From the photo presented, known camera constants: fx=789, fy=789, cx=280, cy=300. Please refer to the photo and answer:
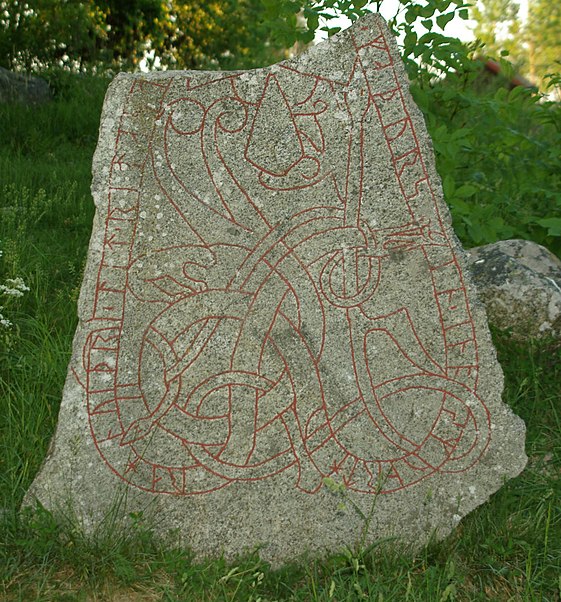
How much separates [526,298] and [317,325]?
1369mm

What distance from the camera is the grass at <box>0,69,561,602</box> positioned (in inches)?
88.7

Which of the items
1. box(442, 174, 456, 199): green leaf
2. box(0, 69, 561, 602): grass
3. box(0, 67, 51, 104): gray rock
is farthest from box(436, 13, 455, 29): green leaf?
box(0, 67, 51, 104): gray rock

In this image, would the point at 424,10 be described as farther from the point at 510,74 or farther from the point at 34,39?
the point at 34,39

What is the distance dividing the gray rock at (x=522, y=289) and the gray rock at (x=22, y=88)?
369cm

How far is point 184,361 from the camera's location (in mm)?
2451

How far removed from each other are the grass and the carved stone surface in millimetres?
99

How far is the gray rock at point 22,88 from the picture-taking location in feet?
18.6

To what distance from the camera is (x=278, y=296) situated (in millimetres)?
2484

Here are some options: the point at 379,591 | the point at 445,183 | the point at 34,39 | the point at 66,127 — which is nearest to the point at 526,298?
the point at 445,183

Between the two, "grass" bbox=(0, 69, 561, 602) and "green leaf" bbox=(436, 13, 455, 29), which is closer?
"grass" bbox=(0, 69, 561, 602)

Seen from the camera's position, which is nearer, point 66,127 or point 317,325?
point 317,325

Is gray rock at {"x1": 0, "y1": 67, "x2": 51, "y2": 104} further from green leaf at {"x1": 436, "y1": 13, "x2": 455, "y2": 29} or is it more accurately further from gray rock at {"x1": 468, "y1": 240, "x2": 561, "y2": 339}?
gray rock at {"x1": 468, "y1": 240, "x2": 561, "y2": 339}

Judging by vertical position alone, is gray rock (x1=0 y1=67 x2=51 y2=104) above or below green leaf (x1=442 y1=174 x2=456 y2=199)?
above

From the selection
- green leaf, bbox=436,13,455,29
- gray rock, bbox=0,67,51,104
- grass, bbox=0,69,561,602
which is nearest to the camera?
grass, bbox=0,69,561,602
